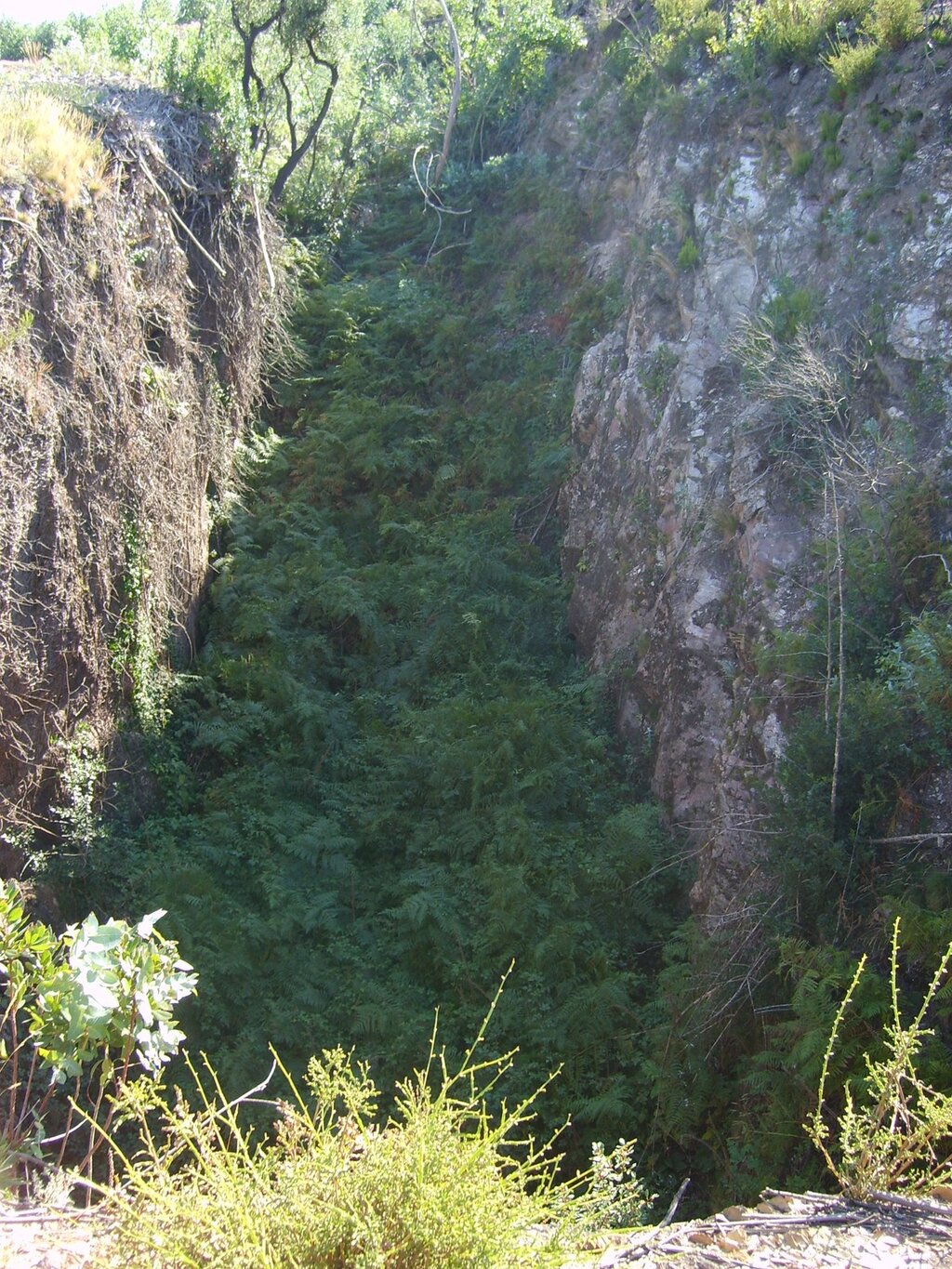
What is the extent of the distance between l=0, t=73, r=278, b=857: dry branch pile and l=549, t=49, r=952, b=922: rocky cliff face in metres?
3.84

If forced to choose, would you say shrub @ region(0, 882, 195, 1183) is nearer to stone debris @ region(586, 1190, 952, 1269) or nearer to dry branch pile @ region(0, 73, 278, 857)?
stone debris @ region(586, 1190, 952, 1269)

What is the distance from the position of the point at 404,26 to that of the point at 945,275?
1345 cm

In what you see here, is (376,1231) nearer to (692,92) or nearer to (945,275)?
(945,275)

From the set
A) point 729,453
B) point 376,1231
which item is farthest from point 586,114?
point 376,1231

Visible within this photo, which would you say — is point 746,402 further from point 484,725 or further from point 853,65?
point 484,725

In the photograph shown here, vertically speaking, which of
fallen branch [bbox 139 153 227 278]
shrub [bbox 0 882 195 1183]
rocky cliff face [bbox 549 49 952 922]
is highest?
fallen branch [bbox 139 153 227 278]

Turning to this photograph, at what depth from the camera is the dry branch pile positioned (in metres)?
7.26

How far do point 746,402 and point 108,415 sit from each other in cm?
513

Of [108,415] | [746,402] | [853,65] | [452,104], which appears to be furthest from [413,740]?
[452,104]

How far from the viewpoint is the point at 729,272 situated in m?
8.55

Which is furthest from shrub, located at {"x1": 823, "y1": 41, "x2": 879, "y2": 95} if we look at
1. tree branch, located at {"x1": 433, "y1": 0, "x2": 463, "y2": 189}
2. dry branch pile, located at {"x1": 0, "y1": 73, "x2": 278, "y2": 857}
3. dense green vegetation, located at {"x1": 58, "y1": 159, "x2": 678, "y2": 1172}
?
tree branch, located at {"x1": 433, "y1": 0, "x2": 463, "y2": 189}

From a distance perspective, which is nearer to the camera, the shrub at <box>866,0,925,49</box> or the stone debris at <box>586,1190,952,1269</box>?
the stone debris at <box>586,1190,952,1269</box>

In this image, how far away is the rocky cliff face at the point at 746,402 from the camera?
6691 millimetres

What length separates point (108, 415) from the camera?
8.09m
